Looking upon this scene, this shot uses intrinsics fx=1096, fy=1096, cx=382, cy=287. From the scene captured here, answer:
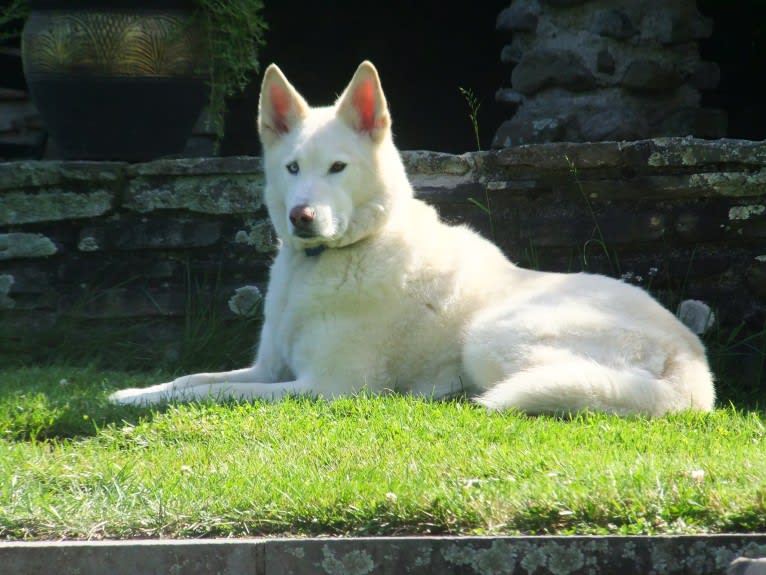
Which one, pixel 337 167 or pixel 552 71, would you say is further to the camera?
pixel 552 71

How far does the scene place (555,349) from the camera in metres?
4.18

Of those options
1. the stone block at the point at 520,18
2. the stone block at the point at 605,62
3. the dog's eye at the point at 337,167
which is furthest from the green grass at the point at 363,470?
the stone block at the point at 520,18

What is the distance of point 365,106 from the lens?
4.55 m

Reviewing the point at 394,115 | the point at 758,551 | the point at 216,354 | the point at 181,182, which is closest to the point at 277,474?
the point at 758,551

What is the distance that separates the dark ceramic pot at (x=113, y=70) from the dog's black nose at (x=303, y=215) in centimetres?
169

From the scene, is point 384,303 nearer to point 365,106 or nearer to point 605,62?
point 365,106

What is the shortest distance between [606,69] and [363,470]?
11.1 feet

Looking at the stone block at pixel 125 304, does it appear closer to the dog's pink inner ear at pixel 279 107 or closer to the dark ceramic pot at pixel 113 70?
the dark ceramic pot at pixel 113 70

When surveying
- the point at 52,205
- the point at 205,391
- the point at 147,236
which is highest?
the point at 52,205

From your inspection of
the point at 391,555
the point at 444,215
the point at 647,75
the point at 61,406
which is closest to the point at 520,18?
the point at 647,75

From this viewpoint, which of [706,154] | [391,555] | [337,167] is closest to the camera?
[391,555]

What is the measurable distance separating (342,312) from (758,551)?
2.27 meters

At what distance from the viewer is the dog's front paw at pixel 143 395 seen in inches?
165

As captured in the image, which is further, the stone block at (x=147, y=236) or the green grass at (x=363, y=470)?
the stone block at (x=147, y=236)
